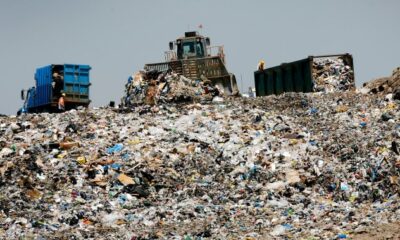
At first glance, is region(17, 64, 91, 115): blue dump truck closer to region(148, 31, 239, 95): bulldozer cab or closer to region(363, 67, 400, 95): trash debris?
region(148, 31, 239, 95): bulldozer cab

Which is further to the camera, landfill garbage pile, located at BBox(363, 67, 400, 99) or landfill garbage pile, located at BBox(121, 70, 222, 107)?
landfill garbage pile, located at BBox(121, 70, 222, 107)

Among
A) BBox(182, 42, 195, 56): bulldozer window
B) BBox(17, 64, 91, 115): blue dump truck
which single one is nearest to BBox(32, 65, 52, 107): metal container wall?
BBox(17, 64, 91, 115): blue dump truck

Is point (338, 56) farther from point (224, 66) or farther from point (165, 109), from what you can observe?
point (165, 109)

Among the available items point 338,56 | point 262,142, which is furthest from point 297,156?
point 338,56

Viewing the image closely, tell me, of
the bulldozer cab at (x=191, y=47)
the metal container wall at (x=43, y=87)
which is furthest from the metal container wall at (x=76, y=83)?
the bulldozer cab at (x=191, y=47)

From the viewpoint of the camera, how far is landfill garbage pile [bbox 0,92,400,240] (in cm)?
986

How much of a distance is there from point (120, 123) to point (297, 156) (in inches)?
156

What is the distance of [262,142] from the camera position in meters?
13.0

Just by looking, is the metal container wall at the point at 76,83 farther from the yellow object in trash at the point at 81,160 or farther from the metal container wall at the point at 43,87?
the yellow object in trash at the point at 81,160

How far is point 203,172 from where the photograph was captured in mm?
12008

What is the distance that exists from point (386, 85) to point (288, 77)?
2.96 m

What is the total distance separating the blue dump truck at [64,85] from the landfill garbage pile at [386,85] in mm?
8391

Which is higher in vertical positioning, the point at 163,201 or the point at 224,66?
the point at 224,66

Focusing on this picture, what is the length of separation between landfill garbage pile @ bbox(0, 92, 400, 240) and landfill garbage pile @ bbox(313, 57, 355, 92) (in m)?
2.42
